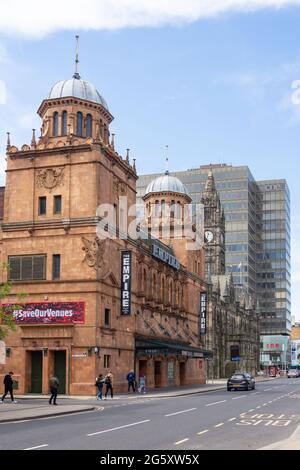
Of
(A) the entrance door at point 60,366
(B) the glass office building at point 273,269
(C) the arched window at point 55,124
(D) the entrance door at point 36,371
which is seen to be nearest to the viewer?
(A) the entrance door at point 60,366

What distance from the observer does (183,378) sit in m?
70.6

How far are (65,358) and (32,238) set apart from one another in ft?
31.1

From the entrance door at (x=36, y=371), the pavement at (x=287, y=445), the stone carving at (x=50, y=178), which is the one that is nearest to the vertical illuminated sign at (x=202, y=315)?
the entrance door at (x=36, y=371)

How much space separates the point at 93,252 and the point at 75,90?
1630cm

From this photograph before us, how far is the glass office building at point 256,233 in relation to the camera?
596ft

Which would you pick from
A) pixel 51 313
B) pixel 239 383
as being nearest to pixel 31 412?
pixel 51 313

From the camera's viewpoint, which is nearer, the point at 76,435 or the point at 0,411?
the point at 76,435

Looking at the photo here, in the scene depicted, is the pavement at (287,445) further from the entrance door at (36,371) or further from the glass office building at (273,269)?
the glass office building at (273,269)

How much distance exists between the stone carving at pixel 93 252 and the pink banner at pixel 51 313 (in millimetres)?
Answer: 2973

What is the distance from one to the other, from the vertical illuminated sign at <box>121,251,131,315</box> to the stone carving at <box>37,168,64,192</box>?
7505 millimetres

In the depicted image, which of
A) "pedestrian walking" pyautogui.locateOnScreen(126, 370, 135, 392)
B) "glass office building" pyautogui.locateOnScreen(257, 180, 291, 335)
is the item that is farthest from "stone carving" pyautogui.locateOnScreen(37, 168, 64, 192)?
"glass office building" pyautogui.locateOnScreen(257, 180, 291, 335)

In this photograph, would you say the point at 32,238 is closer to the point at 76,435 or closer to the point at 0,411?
the point at 0,411

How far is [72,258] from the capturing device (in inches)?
1916
